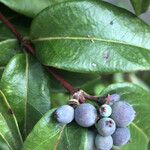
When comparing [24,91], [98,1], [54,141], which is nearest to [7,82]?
[24,91]

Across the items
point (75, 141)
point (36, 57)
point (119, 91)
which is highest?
point (36, 57)

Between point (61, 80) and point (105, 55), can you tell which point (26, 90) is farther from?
point (105, 55)

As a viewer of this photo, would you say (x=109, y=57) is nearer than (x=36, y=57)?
Yes

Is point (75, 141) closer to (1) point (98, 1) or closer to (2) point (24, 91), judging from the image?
(2) point (24, 91)

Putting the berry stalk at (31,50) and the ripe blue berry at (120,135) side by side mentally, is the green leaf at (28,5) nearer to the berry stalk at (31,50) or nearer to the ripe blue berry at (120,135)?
the berry stalk at (31,50)

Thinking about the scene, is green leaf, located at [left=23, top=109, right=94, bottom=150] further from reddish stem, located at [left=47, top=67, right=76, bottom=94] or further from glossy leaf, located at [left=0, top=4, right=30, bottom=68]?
glossy leaf, located at [left=0, top=4, right=30, bottom=68]

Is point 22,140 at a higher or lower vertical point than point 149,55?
lower

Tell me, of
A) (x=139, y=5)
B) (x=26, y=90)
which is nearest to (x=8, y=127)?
(x=26, y=90)
